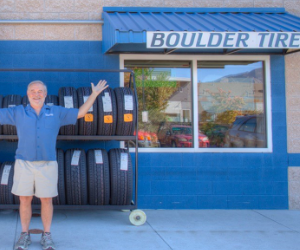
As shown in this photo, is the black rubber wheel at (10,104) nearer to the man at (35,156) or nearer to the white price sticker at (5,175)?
the white price sticker at (5,175)

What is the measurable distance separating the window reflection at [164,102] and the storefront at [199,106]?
2 centimetres

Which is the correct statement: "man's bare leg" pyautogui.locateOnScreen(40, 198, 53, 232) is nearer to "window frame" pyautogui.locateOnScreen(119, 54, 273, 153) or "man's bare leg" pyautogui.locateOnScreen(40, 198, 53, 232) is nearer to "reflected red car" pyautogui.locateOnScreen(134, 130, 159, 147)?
"window frame" pyautogui.locateOnScreen(119, 54, 273, 153)

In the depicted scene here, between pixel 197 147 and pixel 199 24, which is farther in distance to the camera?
pixel 197 147

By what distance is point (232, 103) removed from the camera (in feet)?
22.7

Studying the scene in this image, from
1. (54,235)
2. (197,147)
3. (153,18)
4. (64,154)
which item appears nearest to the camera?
(54,235)

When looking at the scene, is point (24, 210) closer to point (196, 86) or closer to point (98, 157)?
point (98, 157)

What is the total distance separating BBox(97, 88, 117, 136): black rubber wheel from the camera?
18.2 feet

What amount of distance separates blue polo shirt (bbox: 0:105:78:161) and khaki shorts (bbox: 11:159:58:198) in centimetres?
8

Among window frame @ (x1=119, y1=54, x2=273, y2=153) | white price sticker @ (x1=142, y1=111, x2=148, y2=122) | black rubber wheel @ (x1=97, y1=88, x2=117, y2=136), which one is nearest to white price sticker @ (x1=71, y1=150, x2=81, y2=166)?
black rubber wheel @ (x1=97, y1=88, x2=117, y2=136)

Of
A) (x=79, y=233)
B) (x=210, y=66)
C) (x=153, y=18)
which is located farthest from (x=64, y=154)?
(x=210, y=66)

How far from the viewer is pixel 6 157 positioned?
6359 millimetres

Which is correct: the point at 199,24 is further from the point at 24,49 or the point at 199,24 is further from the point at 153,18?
the point at 24,49

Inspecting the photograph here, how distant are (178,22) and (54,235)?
3.43 meters

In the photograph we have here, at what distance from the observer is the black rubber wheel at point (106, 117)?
5543 millimetres
